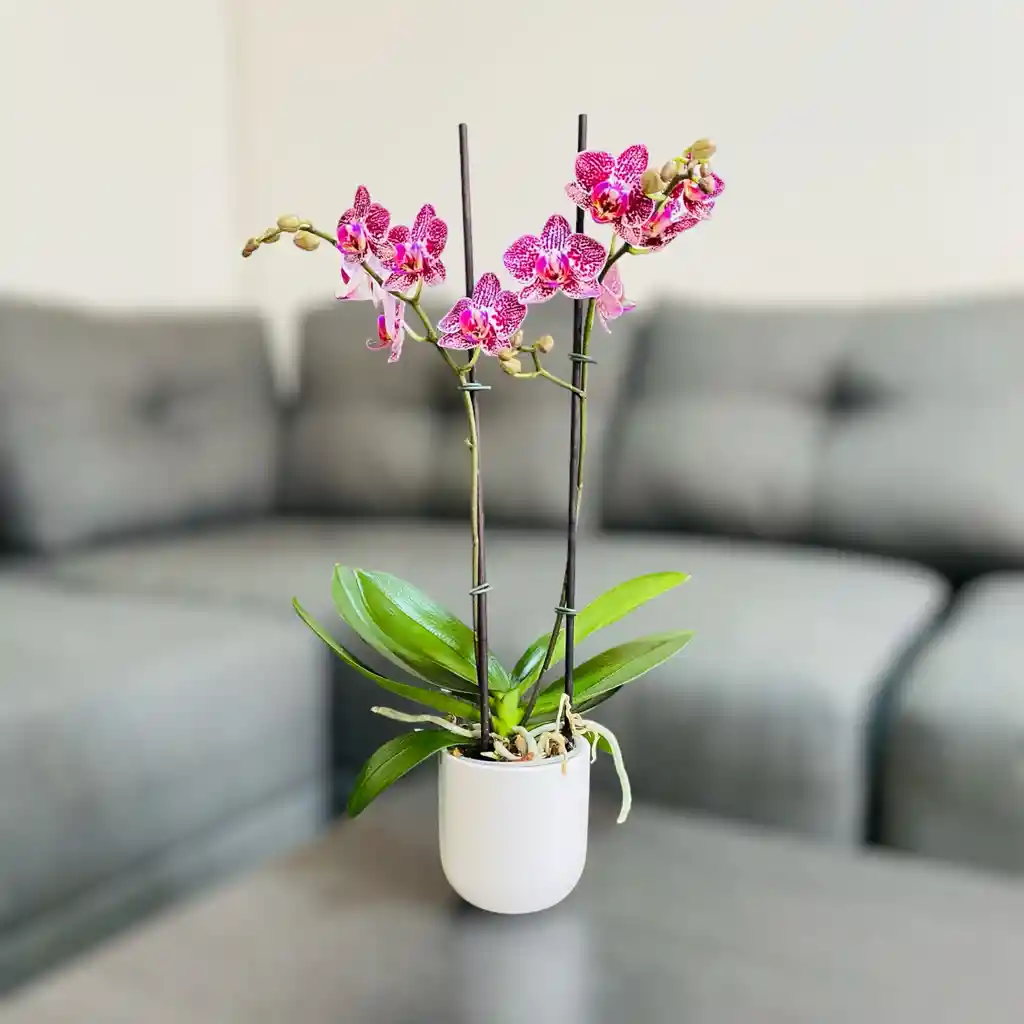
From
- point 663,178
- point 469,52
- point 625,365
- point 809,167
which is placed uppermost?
point 469,52

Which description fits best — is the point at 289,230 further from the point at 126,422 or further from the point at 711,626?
the point at 126,422

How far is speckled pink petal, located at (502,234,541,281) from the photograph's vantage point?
1.97 feet

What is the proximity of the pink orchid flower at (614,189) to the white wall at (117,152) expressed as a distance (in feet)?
6.54

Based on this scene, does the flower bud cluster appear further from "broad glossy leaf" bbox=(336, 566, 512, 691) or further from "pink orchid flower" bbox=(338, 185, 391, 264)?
"broad glossy leaf" bbox=(336, 566, 512, 691)

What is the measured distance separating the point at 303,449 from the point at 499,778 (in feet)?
4.93

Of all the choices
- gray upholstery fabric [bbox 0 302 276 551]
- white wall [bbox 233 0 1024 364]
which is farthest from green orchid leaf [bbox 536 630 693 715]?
white wall [bbox 233 0 1024 364]

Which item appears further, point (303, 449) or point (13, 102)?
point (13, 102)

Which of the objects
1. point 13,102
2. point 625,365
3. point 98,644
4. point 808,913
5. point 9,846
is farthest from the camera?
point 13,102

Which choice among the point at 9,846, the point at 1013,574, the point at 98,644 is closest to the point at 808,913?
the point at 9,846

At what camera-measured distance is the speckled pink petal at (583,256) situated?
60 centimetres

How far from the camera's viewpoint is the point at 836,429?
5.72 ft

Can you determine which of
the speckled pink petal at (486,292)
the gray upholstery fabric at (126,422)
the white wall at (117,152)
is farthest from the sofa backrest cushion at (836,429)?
the white wall at (117,152)

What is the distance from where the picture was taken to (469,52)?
251 centimetres

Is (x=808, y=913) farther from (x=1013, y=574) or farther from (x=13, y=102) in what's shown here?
(x=13, y=102)
